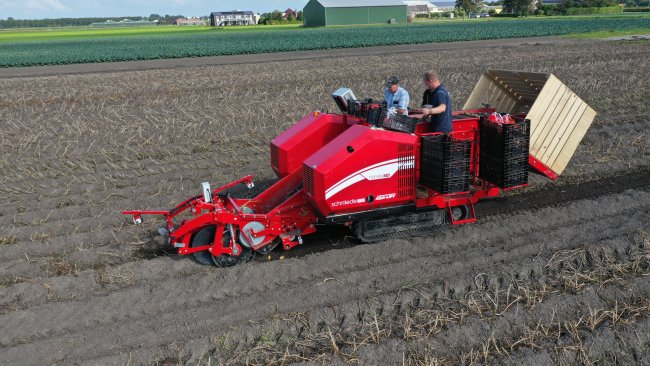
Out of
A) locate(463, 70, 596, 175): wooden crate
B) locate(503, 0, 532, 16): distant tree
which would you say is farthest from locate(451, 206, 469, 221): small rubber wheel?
locate(503, 0, 532, 16): distant tree

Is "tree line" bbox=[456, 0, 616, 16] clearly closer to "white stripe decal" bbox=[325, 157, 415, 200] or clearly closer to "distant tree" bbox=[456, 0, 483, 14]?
"distant tree" bbox=[456, 0, 483, 14]

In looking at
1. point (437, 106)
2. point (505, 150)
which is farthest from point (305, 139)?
point (505, 150)

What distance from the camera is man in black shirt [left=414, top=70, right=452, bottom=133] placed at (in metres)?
7.70

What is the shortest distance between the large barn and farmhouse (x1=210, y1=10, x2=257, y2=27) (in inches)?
1094

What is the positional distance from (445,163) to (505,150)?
942 mm

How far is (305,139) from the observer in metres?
8.31

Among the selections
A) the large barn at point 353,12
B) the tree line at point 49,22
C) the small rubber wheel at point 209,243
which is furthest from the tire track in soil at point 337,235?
the tree line at point 49,22

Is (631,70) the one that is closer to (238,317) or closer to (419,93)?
(419,93)

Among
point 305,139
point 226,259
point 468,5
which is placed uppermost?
point 468,5

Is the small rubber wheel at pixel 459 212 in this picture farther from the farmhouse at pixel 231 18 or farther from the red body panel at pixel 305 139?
the farmhouse at pixel 231 18

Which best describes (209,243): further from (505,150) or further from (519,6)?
(519,6)

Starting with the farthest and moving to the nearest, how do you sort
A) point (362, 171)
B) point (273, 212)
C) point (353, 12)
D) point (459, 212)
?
point (353, 12) → point (459, 212) → point (273, 212) → point (362, 171)

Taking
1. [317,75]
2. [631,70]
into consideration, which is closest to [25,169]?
[317,75]

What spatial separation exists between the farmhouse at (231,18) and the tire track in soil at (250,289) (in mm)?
104872
